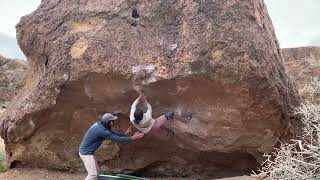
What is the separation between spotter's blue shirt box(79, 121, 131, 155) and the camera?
8.90m

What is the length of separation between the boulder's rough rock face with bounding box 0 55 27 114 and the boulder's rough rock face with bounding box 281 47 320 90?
12.1 metres

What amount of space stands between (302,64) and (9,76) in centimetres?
1371

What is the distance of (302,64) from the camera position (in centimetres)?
1886

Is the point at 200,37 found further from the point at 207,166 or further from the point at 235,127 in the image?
the point at 207,166

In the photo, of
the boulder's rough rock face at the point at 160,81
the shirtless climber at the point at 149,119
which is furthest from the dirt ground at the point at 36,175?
the shirtless climber at the point at 149,119

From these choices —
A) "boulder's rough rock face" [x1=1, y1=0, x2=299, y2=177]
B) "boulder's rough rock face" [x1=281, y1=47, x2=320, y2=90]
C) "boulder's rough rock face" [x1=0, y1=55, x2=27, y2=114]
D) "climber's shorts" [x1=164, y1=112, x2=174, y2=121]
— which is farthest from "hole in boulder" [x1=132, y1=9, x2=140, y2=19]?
"boulder's rough rock face" [x1=0, y1=55, x2=27, y2=114]

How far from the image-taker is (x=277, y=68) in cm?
998

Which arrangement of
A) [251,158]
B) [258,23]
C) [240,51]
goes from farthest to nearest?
[251,158] < [258,23] < [240,51]

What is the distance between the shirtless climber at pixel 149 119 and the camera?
924 centimetres

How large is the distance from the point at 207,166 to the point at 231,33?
3181 millimetres

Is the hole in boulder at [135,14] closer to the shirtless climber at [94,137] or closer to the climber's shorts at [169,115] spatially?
the climber's shorts at [169,115]

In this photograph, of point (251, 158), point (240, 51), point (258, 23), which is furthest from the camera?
point (251, 158)

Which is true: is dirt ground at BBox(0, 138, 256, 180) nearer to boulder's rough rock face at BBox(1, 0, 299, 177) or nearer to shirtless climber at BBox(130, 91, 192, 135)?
boulder's rough rock face at BBox(1, 0, 299, 177)

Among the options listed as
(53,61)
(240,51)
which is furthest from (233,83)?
(53,61)
